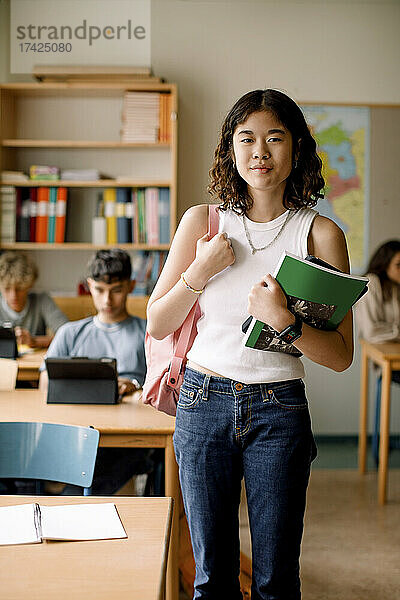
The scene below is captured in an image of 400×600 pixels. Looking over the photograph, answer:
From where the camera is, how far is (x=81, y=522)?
55.1 inches

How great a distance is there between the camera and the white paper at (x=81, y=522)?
1.34 metres

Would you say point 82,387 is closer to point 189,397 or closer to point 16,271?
point 189,397

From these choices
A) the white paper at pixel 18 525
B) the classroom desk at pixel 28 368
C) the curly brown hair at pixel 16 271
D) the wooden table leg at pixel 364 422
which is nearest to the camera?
the white paper at pixel 18 525

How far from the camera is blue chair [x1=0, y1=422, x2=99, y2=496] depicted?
73.7 inches

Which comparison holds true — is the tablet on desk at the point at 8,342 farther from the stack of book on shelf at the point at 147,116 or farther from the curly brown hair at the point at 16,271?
the stack of book on shelf at the point at 147,116

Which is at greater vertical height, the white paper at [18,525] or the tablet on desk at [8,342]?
the tablet on desk at [8,342]

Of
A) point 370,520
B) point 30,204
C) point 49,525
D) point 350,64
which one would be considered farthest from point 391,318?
point 49,525

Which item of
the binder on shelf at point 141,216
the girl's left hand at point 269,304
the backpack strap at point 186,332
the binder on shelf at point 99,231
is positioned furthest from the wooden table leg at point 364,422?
the girl's left hand at point 269,304

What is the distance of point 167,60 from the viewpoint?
4.54 m

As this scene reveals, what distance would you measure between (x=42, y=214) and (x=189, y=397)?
310 centimetres

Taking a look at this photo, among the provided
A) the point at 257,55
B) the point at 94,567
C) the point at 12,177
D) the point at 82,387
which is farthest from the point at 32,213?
the point at 94,567

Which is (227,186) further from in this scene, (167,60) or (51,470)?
(167,60)

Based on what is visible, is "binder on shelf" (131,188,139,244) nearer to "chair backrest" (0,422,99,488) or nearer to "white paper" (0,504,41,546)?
"chair backrest" (0,422,99,488)

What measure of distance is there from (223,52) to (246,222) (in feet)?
10.9
